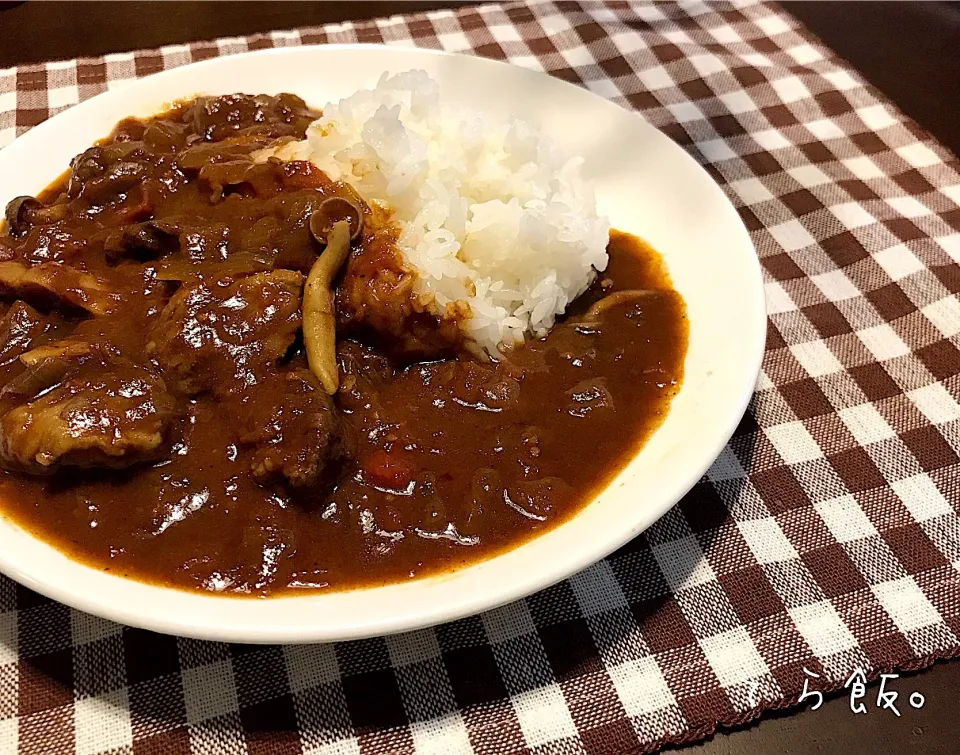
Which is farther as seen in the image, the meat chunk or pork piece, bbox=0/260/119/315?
the meat chunk

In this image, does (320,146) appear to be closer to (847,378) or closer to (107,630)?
(107,630)

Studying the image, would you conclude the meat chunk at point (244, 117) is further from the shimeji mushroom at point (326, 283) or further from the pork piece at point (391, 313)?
the pork piece at point (391, 313)

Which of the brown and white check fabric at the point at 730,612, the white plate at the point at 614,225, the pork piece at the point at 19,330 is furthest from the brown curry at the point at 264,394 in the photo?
the brown and white check fabric at the point at 730,612

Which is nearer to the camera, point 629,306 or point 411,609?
point 411,609

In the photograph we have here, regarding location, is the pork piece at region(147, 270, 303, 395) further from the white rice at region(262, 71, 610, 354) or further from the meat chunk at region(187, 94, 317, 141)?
the meat chunk at region(187, 94, 317, 141)

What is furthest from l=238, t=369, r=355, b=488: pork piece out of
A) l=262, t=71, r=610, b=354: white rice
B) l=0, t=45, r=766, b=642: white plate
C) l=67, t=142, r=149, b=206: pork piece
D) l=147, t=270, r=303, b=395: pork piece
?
l=67, t=142, r=149, b=206: pork piece

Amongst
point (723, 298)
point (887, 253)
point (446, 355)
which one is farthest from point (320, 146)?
point (887, 253)
